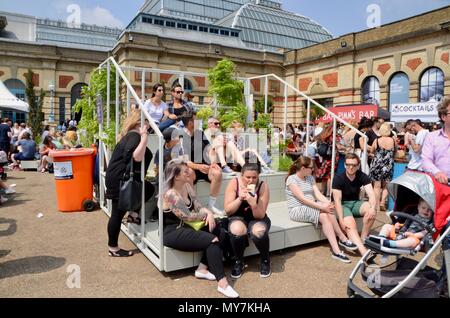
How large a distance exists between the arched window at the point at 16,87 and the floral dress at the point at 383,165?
983 inches

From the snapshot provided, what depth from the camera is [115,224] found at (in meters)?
4.23

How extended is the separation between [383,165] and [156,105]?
14.8ft

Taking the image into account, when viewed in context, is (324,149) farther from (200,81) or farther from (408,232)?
(200,81)

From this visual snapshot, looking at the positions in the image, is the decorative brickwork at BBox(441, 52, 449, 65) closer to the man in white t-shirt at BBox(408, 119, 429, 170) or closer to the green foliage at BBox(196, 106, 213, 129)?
the man in white t-shirt at BBox(408, 119, 429, 170)

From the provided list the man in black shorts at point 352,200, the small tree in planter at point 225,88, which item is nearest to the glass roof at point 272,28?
the small tree in planter at point 225,88

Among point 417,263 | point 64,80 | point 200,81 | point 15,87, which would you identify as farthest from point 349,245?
point 15,87

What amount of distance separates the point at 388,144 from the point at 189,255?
4.81 metres

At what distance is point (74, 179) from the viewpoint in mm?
6121

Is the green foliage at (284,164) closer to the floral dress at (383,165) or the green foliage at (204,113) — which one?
the floral dress at (383,165)

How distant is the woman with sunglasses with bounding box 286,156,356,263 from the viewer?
446cm

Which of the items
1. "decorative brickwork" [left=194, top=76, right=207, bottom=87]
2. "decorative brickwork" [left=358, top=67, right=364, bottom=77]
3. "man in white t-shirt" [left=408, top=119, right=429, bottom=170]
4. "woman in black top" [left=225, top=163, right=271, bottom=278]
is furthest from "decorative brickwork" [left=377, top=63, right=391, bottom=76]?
"woman in black top" [left=225, top=163, right=271, bottom=278]

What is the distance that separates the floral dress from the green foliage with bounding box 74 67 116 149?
4955 mm

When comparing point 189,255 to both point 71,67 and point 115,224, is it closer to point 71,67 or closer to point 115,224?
point 115,224
